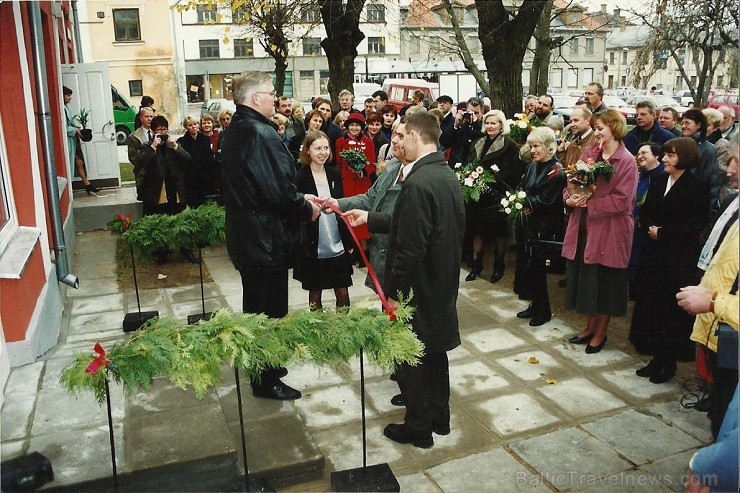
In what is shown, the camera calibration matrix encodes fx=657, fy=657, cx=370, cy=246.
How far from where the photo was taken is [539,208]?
22.1 feet

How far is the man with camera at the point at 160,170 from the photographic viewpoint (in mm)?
8461

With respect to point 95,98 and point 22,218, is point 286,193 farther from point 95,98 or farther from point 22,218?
point 95,98

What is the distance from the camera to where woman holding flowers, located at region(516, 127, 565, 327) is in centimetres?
637

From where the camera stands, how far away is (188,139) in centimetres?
959

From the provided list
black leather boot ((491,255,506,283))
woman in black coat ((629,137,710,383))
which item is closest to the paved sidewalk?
woman in black coat ((629,137,710,383))

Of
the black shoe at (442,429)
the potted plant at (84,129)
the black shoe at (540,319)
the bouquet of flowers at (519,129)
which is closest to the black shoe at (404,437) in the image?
the black shoe at (442,429)

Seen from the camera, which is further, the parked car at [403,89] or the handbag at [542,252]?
the parked car at [403,89]

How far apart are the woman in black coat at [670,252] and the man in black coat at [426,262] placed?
209 centimetres

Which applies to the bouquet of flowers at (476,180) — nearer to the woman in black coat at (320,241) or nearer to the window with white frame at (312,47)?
the woman in black coat at (320,241)

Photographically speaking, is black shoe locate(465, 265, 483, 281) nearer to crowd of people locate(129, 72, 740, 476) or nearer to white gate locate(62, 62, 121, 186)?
crowd of people locate(129, 72, 740, 476)

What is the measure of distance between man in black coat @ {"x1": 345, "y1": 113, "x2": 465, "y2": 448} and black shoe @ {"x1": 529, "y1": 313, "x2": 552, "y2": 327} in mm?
2341

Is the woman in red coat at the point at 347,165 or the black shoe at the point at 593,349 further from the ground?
the woman in red coat at the point at 347,165

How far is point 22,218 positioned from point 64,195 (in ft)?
12.1

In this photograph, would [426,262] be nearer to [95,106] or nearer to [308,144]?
[308,144]
